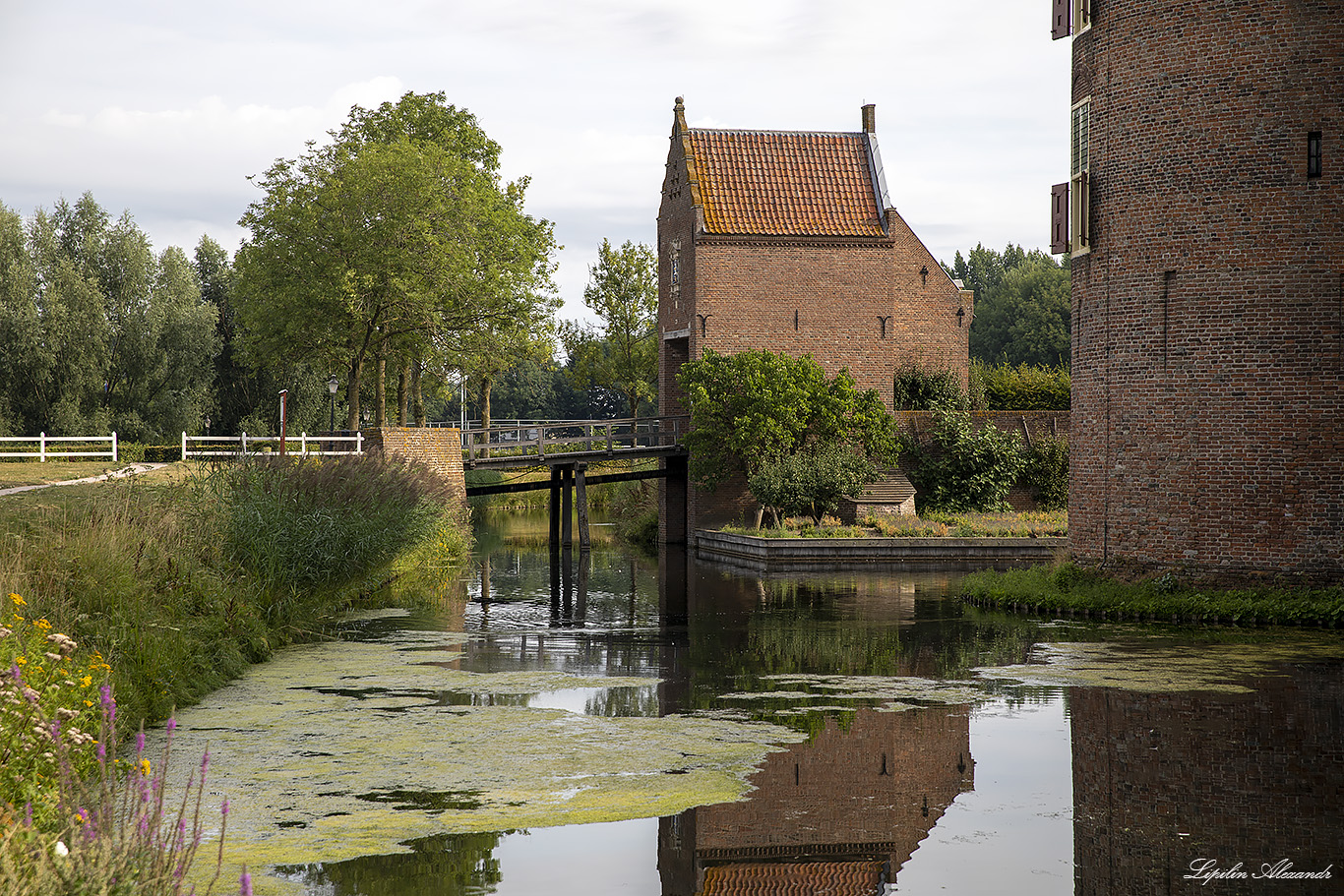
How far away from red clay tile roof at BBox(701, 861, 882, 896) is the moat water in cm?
2

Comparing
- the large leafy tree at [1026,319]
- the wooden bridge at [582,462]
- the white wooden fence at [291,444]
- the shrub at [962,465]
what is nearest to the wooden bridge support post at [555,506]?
the wooden bridge at [582,462]

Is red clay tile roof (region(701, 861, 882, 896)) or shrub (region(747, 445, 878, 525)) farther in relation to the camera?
shrub (region(747, 445, 878, 525))

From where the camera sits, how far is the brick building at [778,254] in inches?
1209

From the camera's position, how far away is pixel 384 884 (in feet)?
19.6

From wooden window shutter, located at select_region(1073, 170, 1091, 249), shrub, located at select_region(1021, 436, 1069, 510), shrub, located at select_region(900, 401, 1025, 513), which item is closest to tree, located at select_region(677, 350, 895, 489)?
shrub, located at select_region(900, 401, 1025, 513)

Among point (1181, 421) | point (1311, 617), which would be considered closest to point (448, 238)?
point (1181, 421)

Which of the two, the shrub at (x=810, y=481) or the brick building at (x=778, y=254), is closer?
the shrub at (x=810, y=481)

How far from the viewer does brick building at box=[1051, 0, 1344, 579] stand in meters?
14.9

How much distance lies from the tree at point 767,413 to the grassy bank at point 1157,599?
37.5 ft

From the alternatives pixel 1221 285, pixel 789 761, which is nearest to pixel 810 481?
pixel 1221 285

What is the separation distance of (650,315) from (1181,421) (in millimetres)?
31046

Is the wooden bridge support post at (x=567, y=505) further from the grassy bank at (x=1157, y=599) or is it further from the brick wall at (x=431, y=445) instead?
the grassy bank at (x=1157, y=599)

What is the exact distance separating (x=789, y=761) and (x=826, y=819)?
1.31 metres

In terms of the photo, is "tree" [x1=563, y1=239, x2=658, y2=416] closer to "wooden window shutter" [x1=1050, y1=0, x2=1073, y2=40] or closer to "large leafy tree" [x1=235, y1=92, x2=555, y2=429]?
"large leafy tree" [x1=235, y1=92, x2=555, y2=429]
